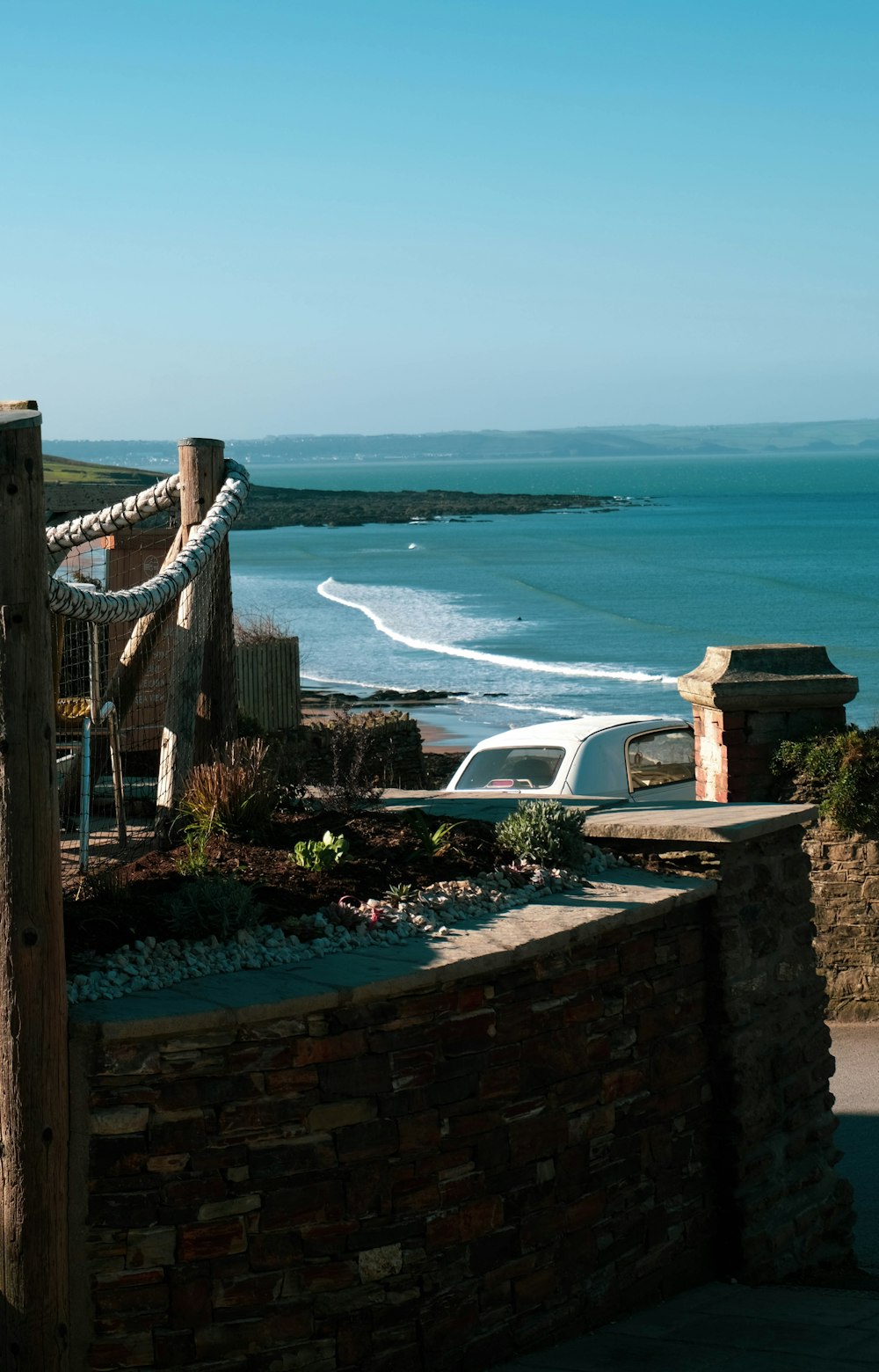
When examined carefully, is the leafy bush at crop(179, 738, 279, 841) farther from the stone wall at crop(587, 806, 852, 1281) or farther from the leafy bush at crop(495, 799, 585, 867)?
the stone wall at crop(587, 806, 852, 1281)

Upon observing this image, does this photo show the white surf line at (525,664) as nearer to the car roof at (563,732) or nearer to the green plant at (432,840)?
the car roof at (563,732)

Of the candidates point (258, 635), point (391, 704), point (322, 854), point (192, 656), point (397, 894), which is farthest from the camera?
point (391, 704)

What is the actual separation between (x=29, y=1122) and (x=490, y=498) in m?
158

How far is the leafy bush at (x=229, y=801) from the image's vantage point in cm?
665

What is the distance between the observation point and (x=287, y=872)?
20.1ft

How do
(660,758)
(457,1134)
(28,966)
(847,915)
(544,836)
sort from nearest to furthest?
(28,966), (457,1134), (544,836), (847,915), (660,758)

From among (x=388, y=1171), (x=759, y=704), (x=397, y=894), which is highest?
(x=759, y=704)

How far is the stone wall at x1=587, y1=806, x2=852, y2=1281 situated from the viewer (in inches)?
256

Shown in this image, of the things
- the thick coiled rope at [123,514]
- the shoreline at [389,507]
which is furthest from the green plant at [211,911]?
the shoreline at [389,507]

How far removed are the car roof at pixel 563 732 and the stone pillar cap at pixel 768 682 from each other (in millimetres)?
1078

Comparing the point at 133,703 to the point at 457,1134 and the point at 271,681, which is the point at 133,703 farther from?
the point at 271,681

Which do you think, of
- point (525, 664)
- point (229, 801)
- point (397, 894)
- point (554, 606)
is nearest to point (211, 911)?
point (397, 894)

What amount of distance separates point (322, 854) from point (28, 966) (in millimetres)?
1804

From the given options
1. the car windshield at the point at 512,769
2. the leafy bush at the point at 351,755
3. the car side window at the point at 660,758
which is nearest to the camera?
the car windshield at the point at 512,769
